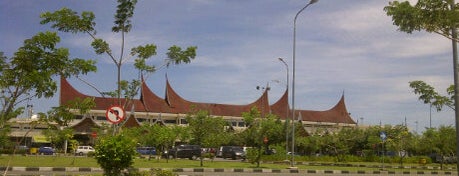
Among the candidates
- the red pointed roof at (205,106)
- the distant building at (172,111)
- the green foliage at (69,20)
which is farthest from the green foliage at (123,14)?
the red pointed roof at (205,106)

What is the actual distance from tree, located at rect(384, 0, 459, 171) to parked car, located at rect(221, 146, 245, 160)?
35.1 meters

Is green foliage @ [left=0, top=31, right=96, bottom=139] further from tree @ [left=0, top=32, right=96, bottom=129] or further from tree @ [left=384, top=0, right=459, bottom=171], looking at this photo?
tree @ [left=384, top=0, right=459, bottom=171]

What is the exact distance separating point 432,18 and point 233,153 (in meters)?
37.6

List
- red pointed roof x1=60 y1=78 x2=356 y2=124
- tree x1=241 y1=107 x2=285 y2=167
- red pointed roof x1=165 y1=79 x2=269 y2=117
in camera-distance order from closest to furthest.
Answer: tree x1=241 y1=107 x2=285 y2=167 → red pointed roof x1=60 y1=78 x2=356 y2=124 → red pointed roof x1=165 y1=79 x2=269 y2=117

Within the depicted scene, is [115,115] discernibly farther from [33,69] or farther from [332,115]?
[332,115]

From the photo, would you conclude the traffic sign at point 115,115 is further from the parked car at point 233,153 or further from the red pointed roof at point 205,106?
the red pointed roof at point 205,106

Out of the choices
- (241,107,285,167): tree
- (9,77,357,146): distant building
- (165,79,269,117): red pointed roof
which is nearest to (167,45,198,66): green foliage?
(241,107,285,167): tree

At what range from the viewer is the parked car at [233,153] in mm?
46094

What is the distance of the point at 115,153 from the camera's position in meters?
12.2

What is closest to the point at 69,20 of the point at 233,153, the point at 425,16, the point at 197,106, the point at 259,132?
the point at 425,16

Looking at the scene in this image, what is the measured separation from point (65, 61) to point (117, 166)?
303 cm

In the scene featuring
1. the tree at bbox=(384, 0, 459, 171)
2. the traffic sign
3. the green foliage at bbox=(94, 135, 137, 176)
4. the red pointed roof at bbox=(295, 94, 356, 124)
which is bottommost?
the green foliage at bbox=(94, 135, 137, 176)

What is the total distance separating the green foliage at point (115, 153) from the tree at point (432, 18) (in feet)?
23.3

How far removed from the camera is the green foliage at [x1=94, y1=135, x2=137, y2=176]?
12.2 meters
